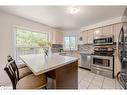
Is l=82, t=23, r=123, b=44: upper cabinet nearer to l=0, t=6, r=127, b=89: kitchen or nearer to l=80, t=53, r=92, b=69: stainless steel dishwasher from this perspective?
l=0, t=6, r=127, b=89: kitchen

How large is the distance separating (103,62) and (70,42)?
276 cm

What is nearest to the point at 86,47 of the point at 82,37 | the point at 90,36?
the point at 82,37

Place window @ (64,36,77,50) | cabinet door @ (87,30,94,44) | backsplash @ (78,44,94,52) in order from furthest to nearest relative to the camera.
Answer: window @ (64,36,77,50) → backsplash @ (78,44,94,52) → cabinet door @ (87,30,94,44)

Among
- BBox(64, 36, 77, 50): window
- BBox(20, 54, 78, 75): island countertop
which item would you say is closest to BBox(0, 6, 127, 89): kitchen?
BBox(20, 54, 78, 75): island countertop

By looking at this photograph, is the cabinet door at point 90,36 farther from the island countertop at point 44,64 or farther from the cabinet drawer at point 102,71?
the island countertop at point 44,64

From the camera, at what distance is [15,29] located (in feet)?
12.0

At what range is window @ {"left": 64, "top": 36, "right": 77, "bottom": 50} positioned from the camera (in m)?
6.37

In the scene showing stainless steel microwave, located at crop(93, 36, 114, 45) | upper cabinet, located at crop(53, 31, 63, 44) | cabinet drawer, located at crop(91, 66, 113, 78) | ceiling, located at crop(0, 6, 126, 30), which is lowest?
cabinet drawer, located at crop(91, 66, 113, 78)

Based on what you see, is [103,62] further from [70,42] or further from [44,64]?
[44,64]

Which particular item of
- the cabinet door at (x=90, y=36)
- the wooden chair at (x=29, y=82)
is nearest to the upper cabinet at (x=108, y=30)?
the cabinet door at (x=90, y=36)

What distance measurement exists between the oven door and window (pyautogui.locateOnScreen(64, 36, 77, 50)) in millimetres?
2120

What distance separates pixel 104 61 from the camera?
13.1 ft
